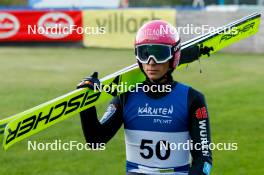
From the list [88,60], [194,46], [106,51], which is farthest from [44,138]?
[106,51]

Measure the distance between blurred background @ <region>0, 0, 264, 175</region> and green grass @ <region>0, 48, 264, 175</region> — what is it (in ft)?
0.05

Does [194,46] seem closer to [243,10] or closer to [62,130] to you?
[62,130]

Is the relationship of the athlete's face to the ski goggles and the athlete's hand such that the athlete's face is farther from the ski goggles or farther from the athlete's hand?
the athlete's hand

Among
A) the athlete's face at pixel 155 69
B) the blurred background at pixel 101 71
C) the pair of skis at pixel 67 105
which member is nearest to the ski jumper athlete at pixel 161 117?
the athlete's face at pixel 155 69

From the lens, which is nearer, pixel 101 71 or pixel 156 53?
pixel 156 53

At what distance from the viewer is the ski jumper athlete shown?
475cm

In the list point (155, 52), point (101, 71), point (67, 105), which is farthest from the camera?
point (101, 71)

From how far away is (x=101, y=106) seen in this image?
13289 mm

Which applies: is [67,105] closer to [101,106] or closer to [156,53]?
[156,53]

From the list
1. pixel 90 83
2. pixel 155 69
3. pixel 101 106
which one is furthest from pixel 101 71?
pixel 155 69

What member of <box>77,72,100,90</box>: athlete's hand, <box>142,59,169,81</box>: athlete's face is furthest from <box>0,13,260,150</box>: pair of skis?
<box>142,59,169,81</box>: athlete's face

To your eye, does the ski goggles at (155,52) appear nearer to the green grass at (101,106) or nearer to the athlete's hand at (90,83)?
the athlete's hand at (90,83)

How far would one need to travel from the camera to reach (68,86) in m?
16.4

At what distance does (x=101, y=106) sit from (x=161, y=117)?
8.47m
